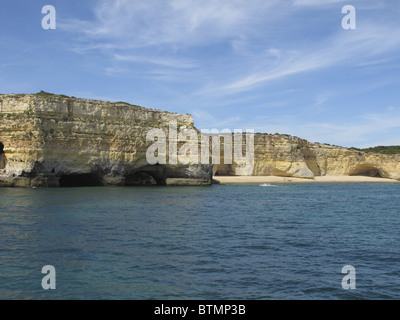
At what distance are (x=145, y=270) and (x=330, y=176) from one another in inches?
3040

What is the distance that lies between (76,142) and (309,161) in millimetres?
51795

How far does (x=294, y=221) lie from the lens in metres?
23.1

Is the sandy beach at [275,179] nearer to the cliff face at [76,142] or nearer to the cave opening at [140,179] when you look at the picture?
the cave opening at [140,179]

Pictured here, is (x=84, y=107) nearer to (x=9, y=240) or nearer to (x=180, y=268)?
(x=9, y=240)

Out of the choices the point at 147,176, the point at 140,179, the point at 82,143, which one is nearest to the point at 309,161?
the point at 147,176

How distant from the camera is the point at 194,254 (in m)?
14.5

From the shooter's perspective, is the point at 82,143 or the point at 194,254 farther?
the point at 82,143

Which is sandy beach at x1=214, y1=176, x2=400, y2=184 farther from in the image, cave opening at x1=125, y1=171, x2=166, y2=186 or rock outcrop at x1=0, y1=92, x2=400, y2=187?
rock outcrop at x1=0, y1=92, x2=400, y2=187

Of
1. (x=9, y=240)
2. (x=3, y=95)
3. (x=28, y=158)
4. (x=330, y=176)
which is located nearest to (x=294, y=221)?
(x=9, y=240)

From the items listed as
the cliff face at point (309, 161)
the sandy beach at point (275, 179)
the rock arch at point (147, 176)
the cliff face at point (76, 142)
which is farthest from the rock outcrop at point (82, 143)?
the cliff face at point (309, 161)

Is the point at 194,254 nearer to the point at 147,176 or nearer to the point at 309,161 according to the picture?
the point at 147,176

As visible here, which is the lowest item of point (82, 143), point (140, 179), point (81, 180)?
point (140, 179)

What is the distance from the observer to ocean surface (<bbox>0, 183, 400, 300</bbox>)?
425 inches

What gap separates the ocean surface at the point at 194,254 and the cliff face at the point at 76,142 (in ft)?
65.8
